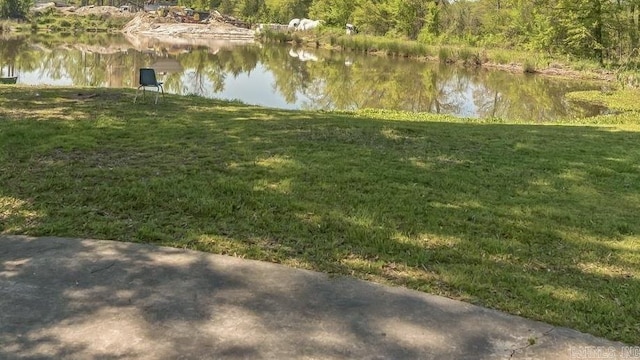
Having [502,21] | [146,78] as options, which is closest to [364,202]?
[146,78]

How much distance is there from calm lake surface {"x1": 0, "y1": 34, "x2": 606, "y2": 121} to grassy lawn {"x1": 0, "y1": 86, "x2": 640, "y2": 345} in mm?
7279

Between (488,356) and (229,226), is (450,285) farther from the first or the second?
(229,226)

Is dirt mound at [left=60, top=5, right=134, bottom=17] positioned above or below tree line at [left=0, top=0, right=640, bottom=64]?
above

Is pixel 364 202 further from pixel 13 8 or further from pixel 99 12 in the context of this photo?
pixel 99 12

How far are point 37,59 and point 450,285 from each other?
2890 centimetres

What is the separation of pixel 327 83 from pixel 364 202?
1910 centimetres

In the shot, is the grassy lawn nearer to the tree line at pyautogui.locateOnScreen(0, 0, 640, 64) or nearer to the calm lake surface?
the calm lake surface

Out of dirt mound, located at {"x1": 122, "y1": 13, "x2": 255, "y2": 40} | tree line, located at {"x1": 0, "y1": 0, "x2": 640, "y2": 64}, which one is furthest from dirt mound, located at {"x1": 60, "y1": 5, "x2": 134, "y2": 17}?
dirt mound, located at {"x1": 122, "y1": 13, "x2": 255, "y2": 40}

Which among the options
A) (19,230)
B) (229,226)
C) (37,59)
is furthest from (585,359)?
(37,59)

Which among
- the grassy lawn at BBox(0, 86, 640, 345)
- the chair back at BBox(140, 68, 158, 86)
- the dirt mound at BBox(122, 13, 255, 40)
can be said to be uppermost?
the dirt mound at BBox(122, 13, 255, 40)

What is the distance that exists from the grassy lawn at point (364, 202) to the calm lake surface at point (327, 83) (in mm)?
7279

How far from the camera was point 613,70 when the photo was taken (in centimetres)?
3222

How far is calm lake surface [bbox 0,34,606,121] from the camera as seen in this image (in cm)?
1938

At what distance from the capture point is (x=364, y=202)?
517cm
